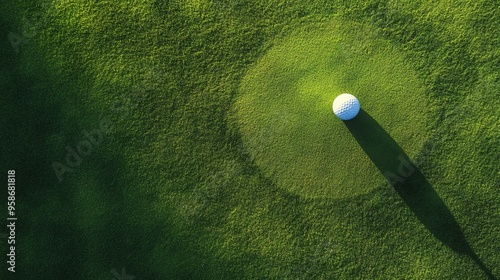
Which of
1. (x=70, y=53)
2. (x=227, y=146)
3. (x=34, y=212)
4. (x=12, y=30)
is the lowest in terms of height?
(x=227, y=146)

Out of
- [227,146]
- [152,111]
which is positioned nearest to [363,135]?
[227,146]

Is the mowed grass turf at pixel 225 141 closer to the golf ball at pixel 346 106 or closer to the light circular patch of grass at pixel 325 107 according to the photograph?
the light circular patch of grass at pixel 325 107

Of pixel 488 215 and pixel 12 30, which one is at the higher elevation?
pixel 12 30

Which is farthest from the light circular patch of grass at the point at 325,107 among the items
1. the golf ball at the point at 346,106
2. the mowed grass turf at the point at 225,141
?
the golf ball at the point at 346,106

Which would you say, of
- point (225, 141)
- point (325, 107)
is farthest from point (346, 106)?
point (225, 141)

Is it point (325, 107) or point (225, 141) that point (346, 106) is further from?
point (225, 141)

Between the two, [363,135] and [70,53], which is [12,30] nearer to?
[70,53]
